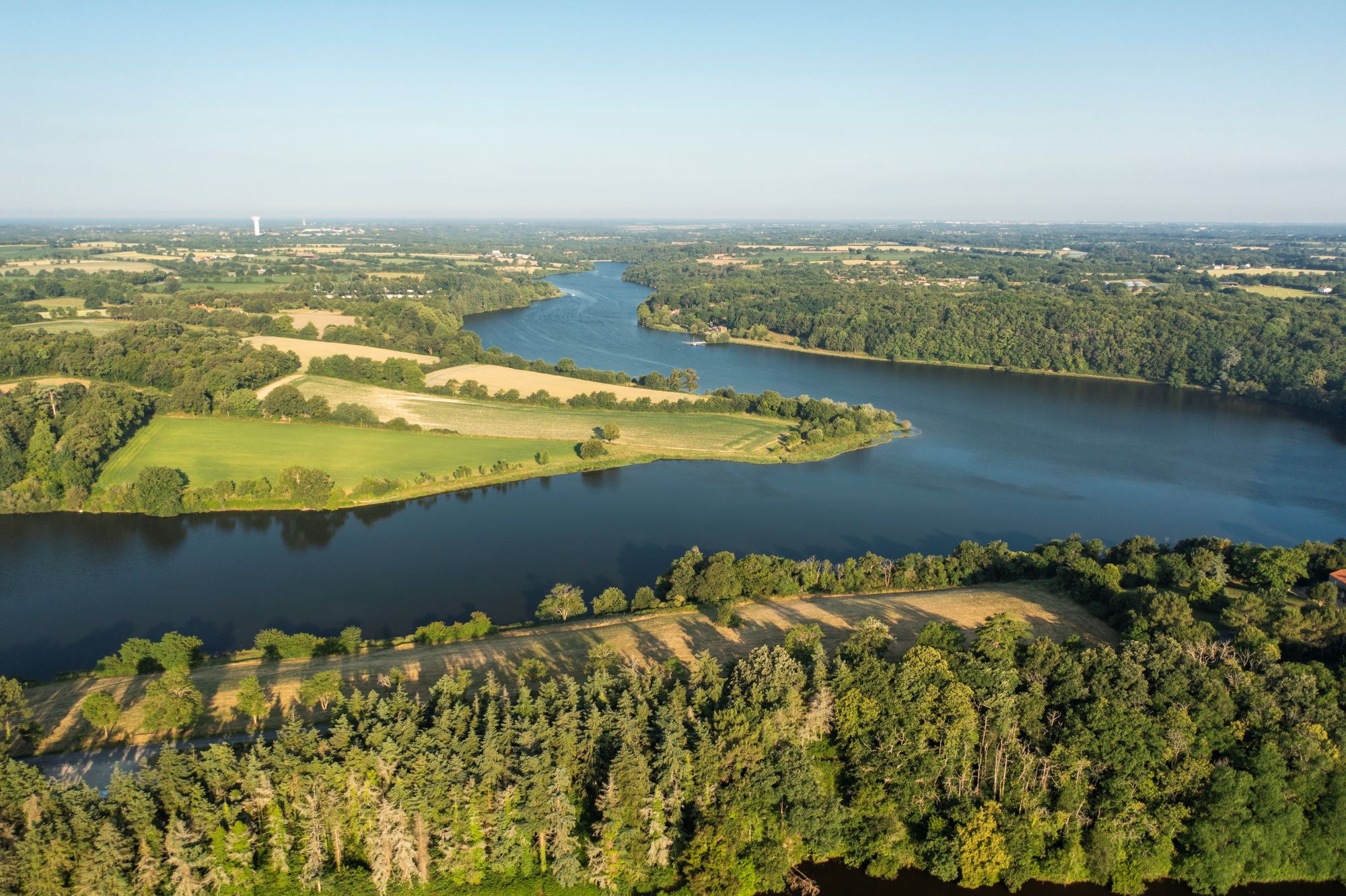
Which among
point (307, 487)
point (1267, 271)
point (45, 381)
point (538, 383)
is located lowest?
point (307, 487)

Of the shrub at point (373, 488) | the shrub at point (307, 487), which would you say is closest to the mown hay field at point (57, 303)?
the shrub at point (307, 487)

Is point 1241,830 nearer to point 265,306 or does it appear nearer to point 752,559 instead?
point 752,559

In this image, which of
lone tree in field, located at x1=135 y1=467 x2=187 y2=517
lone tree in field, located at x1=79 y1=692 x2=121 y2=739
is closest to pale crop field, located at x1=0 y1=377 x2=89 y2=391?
lone tree in field, located at x1=135 y1=467 x2=187 y2=517

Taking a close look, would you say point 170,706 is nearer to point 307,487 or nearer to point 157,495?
point 307,487

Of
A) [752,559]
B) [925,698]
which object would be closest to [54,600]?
[752,559]

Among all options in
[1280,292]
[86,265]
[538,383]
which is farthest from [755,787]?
[86,265]

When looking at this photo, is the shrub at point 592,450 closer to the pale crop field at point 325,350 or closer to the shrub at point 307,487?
the shrub at point 307,487

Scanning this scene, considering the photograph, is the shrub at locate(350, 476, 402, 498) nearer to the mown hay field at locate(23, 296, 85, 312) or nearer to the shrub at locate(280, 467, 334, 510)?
the shrub at locate(280, 467, 334, 510)
